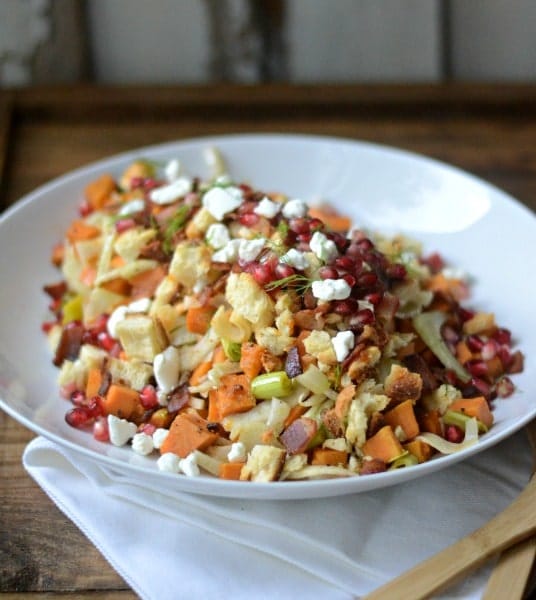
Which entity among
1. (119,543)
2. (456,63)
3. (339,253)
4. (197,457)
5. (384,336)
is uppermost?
(456,63)

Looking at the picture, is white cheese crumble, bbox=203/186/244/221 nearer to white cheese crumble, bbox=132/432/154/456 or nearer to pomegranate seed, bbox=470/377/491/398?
white cheese crumble, bbox=132/432/154/456

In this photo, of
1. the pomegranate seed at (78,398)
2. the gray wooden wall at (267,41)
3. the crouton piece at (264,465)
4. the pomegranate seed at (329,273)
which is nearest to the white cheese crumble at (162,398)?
the pomegranate seed at (78,398)

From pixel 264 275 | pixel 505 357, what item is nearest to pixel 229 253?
pixel 264 275

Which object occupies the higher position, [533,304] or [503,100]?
[503,100]

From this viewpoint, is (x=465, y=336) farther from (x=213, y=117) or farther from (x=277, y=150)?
(x=213, y=117)

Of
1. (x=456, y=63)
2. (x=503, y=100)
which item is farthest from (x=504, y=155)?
(x=456, y=63)

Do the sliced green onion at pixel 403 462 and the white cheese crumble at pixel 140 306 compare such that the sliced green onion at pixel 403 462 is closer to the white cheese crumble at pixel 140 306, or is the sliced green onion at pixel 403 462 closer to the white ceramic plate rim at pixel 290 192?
the white ceramic plate rim at pixel 290 192

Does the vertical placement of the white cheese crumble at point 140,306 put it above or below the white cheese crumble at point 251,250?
below
